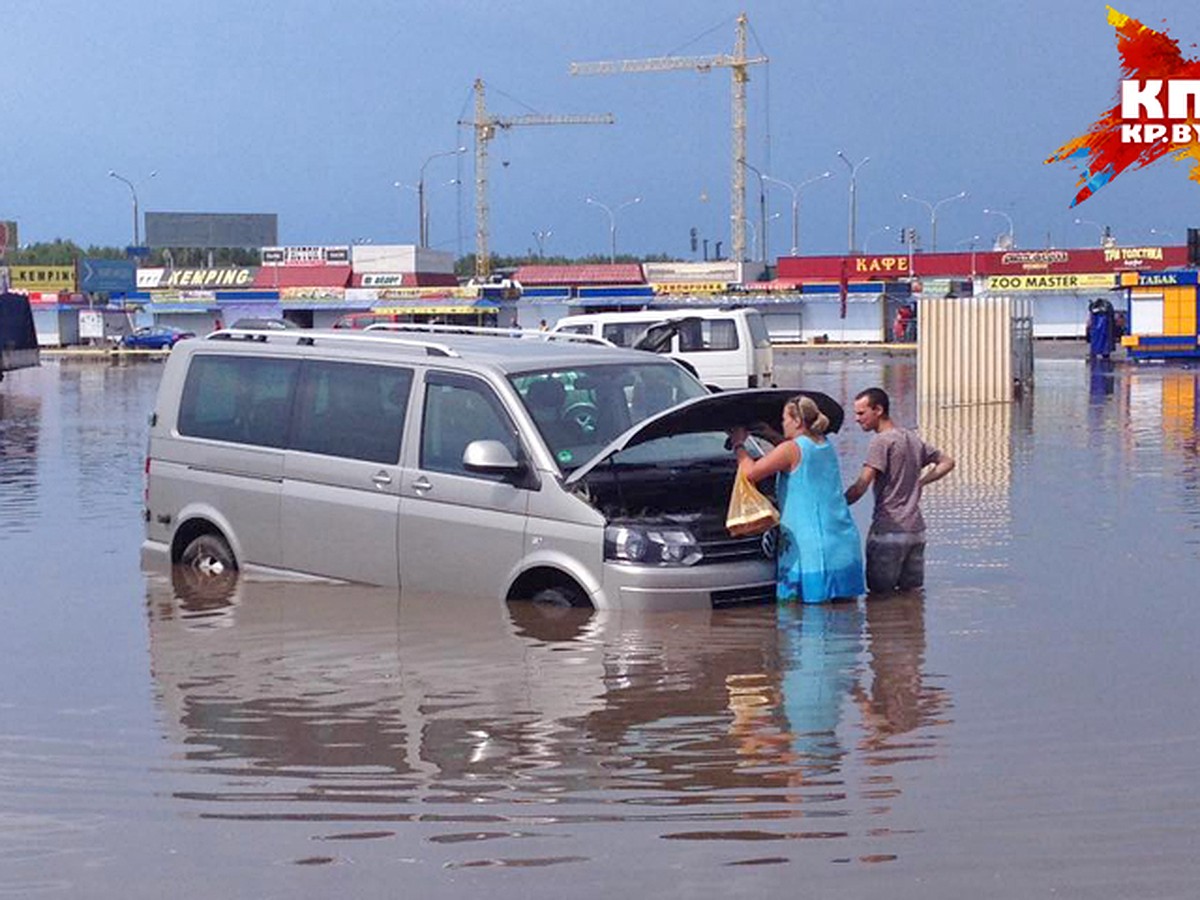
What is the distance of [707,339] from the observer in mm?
30031

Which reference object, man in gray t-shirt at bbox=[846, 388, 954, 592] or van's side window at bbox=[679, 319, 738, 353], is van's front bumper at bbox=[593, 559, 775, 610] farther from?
van's side window at bbox=[679, 319, 738, 353]

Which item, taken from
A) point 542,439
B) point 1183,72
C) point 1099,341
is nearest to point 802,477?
point 542,439

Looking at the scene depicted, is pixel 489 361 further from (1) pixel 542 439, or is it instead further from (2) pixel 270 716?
(2) pixel 270 716

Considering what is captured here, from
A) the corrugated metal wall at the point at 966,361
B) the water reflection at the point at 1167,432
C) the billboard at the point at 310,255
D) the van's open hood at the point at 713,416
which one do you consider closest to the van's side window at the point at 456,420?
the van's open hood at the point at 713,416

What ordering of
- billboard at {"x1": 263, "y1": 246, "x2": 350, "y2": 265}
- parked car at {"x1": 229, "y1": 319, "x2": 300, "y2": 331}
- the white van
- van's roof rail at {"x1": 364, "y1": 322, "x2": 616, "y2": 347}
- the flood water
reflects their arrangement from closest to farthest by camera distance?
the flood water, van's roof rail at {"x1": 364, "y1": 322, "x2": 616, "y2": 347}, parked car at {"x1": 229, "y1": 319, "x2": 300, "y2": 331}, the white van, billboard at {"x1": 263, "y1": 246, "x2": 350, "y2": 265}

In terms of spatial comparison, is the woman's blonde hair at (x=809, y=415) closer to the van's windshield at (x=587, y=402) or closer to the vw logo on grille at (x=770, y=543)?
the vw logo on grille at (x=770, y=543)

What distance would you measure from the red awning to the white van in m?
77.0

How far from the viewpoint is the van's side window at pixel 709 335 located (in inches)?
1179

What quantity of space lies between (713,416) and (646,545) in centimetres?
103

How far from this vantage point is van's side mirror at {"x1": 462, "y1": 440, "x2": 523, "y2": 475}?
1018 cm

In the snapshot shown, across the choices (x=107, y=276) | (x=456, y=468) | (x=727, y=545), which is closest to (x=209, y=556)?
(x=456, y=468)

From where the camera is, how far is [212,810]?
22.7ft

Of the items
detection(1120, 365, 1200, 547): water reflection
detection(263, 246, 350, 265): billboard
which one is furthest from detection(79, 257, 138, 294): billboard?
detection(1120, 365, 1200, 547): water reflection

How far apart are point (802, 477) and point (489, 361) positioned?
2002mm
